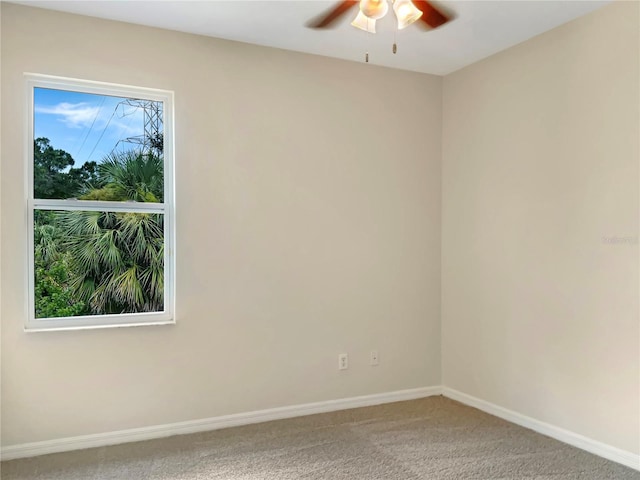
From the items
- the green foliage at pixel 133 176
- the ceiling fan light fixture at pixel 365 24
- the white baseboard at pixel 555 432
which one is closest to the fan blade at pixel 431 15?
the ceiling fan light fixture at pixel 365 24

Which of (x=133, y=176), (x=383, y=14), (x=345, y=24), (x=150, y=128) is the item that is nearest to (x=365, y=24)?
(x=383, y=14)

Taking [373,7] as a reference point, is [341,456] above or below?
below

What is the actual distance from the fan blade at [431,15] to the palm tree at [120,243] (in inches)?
72.3

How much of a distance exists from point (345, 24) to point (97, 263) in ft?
6.96

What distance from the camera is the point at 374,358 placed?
3.88 m

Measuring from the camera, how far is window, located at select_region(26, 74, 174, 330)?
3016 mm

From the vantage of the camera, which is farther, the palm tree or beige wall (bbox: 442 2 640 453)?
the palm tree

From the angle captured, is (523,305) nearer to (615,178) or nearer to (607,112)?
(615,178)

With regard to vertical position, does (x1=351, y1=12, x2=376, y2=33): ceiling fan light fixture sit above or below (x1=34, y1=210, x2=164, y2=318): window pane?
above

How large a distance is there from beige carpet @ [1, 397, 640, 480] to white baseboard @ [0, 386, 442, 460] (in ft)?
0.21

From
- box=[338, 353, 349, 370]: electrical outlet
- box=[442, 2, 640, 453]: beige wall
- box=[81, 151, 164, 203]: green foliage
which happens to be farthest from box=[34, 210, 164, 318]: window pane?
box=[442, 2, 640, 453]: beige wall

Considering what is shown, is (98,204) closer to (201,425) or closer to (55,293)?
(55,293)

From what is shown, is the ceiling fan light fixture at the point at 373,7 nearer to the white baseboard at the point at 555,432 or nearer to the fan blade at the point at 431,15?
the fan blade at the point at 431,15

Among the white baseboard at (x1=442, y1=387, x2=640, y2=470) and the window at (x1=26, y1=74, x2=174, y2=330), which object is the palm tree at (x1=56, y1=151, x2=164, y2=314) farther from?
the white baseboard at (x1=442, y1=387, x2=640, y2=470)
